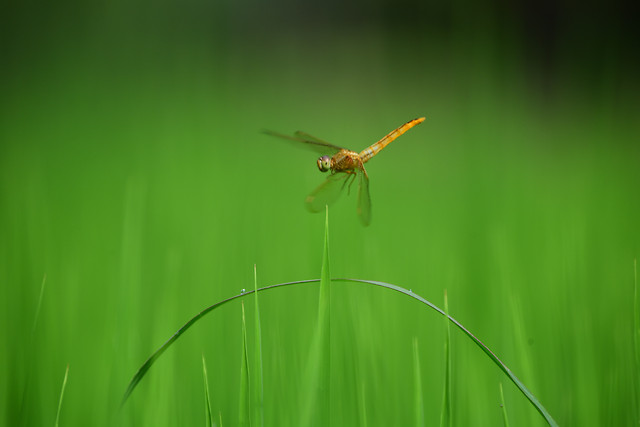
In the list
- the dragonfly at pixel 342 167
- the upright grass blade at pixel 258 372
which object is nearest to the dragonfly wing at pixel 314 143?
the dragonfly at pixel 342 167

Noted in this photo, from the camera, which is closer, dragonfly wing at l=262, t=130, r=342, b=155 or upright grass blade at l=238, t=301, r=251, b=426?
upright grass blade at l=238, t=301, r=251, b=426

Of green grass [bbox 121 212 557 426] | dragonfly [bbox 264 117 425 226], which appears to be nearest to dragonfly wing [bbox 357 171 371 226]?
dragonfly [bbox 264 117 425 226]

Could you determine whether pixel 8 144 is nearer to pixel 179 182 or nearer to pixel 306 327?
pixel 179 182

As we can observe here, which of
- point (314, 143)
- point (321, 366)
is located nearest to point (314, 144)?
point (314, 143)

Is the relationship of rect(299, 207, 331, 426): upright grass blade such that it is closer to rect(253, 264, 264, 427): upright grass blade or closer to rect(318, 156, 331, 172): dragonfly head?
rect(253, 264, 264, 427): upright grass blade

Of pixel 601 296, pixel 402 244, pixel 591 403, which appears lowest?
pixel 591 403

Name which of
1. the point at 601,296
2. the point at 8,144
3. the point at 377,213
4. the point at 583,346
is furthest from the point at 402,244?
the point at 8,144

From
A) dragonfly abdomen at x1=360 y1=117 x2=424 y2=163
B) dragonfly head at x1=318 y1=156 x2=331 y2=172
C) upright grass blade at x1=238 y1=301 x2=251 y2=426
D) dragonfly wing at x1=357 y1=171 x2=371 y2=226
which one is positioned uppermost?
dragonfly abdomen at x1=360 y1=117 x2=424 y2=163
